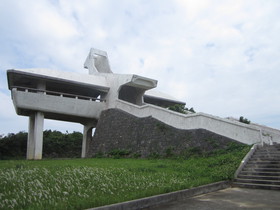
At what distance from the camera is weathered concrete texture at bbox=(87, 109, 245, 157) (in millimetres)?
15211

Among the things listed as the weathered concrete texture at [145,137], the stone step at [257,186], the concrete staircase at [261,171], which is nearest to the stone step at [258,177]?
the concrete staircase at [261,171]

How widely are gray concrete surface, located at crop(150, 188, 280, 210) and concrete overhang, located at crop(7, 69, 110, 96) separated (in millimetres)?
17514

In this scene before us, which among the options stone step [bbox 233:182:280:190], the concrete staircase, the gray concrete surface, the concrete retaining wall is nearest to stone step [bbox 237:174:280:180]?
the concrete staircase

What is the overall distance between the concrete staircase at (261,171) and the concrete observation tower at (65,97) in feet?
31.2

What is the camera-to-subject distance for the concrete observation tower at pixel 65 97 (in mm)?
21125

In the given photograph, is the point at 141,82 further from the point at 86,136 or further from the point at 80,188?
the point at 80,188

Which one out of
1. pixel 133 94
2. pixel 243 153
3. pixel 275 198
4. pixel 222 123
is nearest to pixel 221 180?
pixel 275 198

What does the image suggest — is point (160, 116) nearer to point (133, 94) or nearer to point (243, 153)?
point (243, 153)

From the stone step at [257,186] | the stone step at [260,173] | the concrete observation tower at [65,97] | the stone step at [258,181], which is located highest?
the concrete observation tower at [65,97]

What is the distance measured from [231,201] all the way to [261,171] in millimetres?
4019

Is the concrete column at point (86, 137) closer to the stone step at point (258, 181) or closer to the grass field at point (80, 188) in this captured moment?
the grass field at point (80, 188)

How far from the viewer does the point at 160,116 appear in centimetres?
1872

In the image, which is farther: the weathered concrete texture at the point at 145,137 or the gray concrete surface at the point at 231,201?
the weathered concrete texture at the point at 145,137

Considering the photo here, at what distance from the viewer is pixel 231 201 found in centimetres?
670
